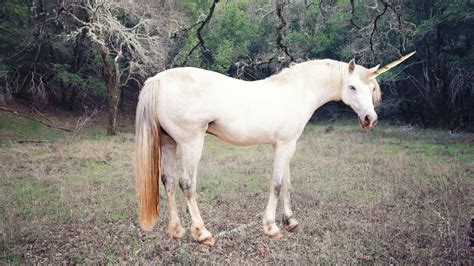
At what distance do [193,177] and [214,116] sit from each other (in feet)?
2.18

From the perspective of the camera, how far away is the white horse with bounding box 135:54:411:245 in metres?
4.01

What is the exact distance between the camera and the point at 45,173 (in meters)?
8.92

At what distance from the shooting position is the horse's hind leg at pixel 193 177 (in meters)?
4.10

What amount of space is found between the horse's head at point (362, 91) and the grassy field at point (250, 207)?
1422 millimetres

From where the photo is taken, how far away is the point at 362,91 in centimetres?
443

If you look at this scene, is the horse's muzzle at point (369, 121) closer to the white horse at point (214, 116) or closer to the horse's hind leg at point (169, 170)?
the white horse at point (214, 116)

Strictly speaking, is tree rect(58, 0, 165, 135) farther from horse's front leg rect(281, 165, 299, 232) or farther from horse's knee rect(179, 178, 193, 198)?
horse's knee rect(179, 178, 193, 198)

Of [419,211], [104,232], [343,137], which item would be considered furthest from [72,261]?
[343,137]

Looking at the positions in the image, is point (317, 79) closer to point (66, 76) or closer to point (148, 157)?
point (148, 157)

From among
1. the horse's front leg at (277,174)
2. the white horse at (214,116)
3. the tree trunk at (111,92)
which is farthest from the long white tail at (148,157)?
the tree trunk at (111,92)

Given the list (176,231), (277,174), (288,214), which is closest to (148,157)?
(176,231)

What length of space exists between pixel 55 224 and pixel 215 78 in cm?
306

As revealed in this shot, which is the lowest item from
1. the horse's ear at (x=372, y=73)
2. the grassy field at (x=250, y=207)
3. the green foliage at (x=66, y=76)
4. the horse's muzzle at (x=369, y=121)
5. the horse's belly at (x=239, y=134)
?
the green foliage at (x=66, y=76)

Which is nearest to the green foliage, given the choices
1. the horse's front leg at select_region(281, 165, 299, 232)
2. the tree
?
the tree
